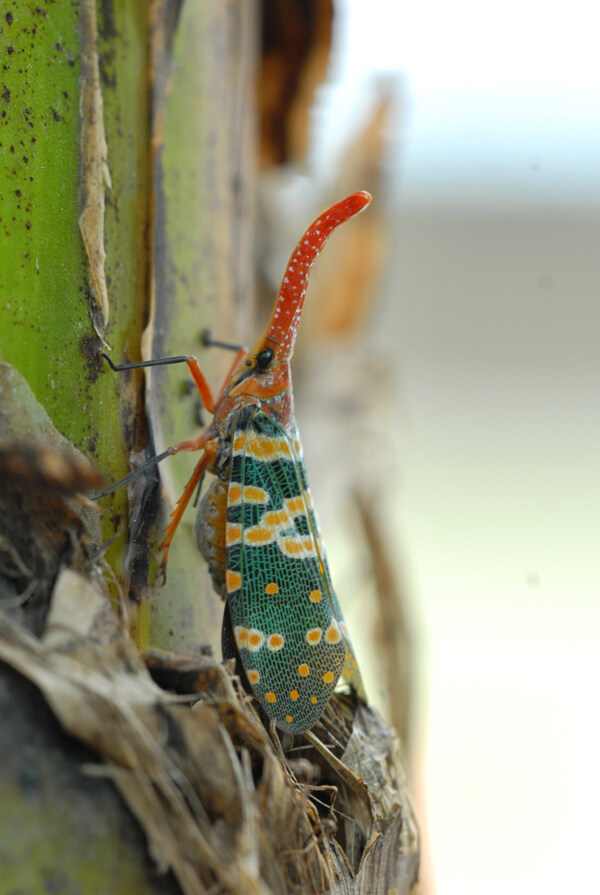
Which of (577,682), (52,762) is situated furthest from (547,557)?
(52,762)

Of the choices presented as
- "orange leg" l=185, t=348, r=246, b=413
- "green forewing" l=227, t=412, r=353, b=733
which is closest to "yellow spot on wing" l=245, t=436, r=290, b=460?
"green forewing" l=227, t=412, r=353, b=733

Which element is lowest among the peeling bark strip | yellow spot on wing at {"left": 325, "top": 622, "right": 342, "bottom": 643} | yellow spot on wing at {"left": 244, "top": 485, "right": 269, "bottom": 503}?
yellow spot on wing at {"left": 325, "top": 622, "right": 342, "bottom": 643}

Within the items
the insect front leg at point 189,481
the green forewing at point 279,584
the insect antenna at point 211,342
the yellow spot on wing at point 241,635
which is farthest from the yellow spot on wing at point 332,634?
the insect antenna at point 211,342

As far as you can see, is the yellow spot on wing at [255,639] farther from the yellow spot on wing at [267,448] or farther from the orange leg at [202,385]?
the orange leg at [202,385]

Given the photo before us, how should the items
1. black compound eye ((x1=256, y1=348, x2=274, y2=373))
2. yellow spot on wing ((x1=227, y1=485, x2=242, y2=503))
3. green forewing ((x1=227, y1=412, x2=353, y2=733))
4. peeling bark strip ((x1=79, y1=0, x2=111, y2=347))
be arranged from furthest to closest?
1. black compound eye ((x1=256, y1=348, x2=274, y2=373))
2. yellow spot on wing ((x1=227, y1=485, x2=242, y2=503))
3. green forewing ((x1=227, y1=412, x2=353, y2=733))
4. peeling bark strip ((x1=79, y1=0, x2=111, y2=347))

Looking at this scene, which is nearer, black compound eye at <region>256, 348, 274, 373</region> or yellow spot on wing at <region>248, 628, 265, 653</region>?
yellow spot on wing at <region>248, 628, 265, 653</region>

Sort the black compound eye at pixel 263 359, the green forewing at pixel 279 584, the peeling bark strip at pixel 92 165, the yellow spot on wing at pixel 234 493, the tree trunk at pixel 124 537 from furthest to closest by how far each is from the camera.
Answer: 1. the black compound eye at pixel 263 359
2. the yellow spot on wing at pixel 234 493
3. the green forewing at pixel 279 584
4. the peeling bark strip at pixel 92 165
5. the tree trunk at pixel 124 537

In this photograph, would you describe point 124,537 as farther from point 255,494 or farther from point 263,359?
point 263,359

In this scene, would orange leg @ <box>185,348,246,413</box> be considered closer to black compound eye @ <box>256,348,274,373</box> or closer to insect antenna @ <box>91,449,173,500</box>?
black compound eye @ <box>256,348,274,373</box>

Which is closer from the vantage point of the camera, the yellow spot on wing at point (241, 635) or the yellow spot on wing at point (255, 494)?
the yellow spot on wing at point (241, 635)
